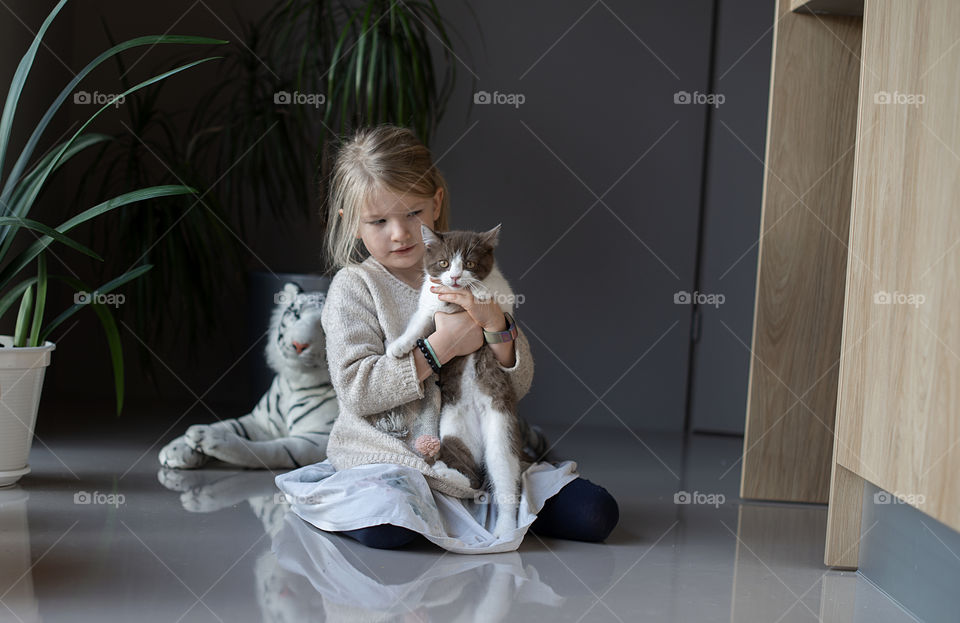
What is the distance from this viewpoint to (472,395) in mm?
1685

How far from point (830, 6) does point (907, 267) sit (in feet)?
3.03

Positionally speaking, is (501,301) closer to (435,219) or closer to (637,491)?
(435,219)

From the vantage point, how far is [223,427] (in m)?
2.25

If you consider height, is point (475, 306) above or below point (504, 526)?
above

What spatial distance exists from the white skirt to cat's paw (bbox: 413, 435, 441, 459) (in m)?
0.04

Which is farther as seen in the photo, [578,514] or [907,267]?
[578,514]

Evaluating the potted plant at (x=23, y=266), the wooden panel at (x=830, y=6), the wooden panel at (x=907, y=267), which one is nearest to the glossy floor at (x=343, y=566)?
the potted plant at (x=23, y=266)

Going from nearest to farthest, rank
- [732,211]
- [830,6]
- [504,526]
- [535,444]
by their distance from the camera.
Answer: [504,526] → [830,6] → [535,444] → [732,211]

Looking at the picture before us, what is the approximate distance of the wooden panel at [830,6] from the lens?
2000 mm

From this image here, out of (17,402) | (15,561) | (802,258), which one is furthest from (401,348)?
(802,258)

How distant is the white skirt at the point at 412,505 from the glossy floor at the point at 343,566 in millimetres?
32

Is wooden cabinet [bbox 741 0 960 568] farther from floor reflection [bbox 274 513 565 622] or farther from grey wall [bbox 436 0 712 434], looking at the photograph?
Result: grey wall [bbox 436 0 712 434]

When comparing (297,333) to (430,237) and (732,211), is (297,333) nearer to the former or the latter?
(430,237)

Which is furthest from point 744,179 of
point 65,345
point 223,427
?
point 65,345
